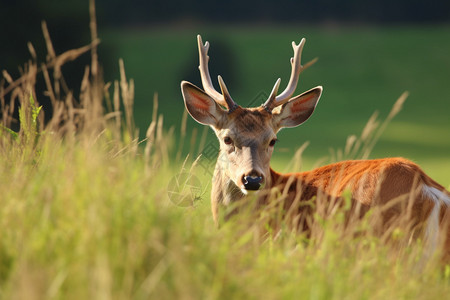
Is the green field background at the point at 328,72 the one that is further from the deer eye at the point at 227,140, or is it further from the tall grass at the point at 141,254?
the tall grass at the point at 141,254

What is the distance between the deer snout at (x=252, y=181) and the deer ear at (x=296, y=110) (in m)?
0.75

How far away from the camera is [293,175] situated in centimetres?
426

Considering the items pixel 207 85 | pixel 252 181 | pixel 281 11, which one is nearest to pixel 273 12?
pixel 281 11

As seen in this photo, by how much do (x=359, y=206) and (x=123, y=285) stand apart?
1997mm

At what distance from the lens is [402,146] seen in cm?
1800

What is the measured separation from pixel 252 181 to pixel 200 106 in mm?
858

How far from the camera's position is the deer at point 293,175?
424 centimetres

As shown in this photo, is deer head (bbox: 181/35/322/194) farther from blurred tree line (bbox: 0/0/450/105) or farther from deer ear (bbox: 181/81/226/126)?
blurred tree line (bbox: 0/0/450/105)

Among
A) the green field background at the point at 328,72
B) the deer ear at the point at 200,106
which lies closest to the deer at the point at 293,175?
the deer ear at the point at 200,106

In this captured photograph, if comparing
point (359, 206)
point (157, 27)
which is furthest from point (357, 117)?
point (359, 206)

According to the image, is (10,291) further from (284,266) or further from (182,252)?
(284,266)

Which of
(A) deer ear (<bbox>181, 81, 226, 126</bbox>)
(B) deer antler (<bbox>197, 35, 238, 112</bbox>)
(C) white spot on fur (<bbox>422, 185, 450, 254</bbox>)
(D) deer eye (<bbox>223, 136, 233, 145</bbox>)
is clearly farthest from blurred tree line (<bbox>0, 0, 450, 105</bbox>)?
(C) white spot on fur (<bbox>422, 185, 450, 254</bbox>)

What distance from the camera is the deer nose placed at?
175 inches

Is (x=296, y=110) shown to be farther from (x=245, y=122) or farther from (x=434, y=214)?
(x=434, y=214)
